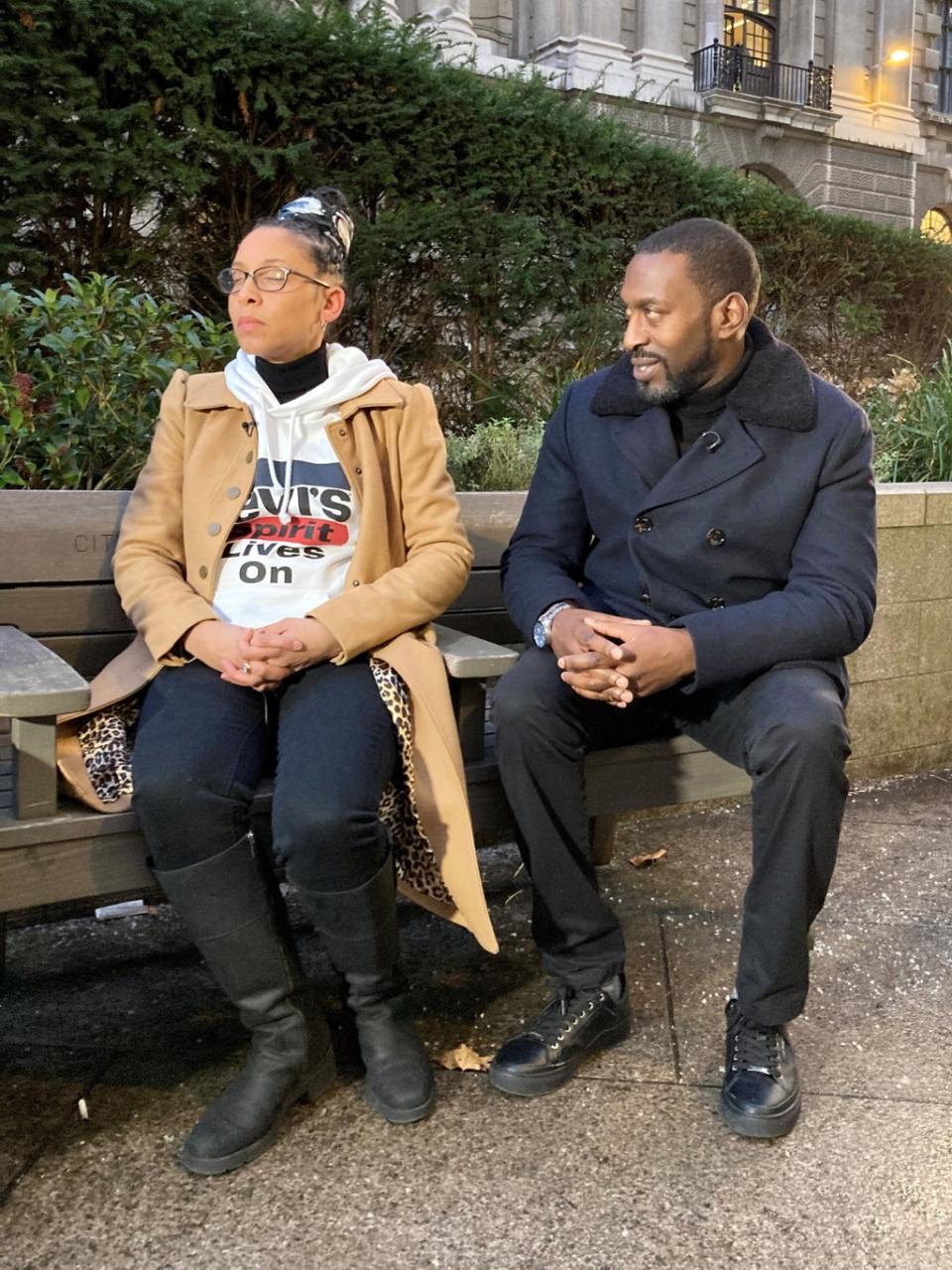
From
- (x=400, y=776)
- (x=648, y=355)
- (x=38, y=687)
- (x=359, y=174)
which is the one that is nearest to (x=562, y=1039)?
(x=400, y=776)

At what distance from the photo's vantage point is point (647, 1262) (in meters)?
1.95

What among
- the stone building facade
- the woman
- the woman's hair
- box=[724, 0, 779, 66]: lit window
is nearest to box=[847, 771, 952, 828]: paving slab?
the woman

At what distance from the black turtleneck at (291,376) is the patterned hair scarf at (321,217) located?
26 centimetres

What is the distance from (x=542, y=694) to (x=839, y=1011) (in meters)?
1.06

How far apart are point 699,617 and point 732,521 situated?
0.87ft

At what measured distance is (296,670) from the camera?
2465 millimetres

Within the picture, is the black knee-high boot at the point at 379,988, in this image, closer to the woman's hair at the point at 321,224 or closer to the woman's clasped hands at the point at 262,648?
the woman's clasped hands at the point at 262,648

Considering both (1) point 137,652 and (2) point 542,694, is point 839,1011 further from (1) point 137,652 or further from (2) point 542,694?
(1) point 137,652

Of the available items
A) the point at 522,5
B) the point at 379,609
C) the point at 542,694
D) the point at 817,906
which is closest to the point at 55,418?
the point at 379,609

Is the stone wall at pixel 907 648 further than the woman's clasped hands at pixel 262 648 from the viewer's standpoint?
Yes

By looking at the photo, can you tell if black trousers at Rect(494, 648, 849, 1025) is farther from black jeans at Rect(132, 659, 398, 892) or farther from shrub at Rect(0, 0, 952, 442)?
shrub at Rect(0, 0, 952, 442)

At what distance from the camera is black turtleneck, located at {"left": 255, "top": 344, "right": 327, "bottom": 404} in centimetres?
273

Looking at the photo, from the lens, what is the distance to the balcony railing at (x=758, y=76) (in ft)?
85.6

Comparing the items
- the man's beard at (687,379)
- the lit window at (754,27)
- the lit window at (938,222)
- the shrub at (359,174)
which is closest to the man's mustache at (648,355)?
the man's beard at (687,379)
